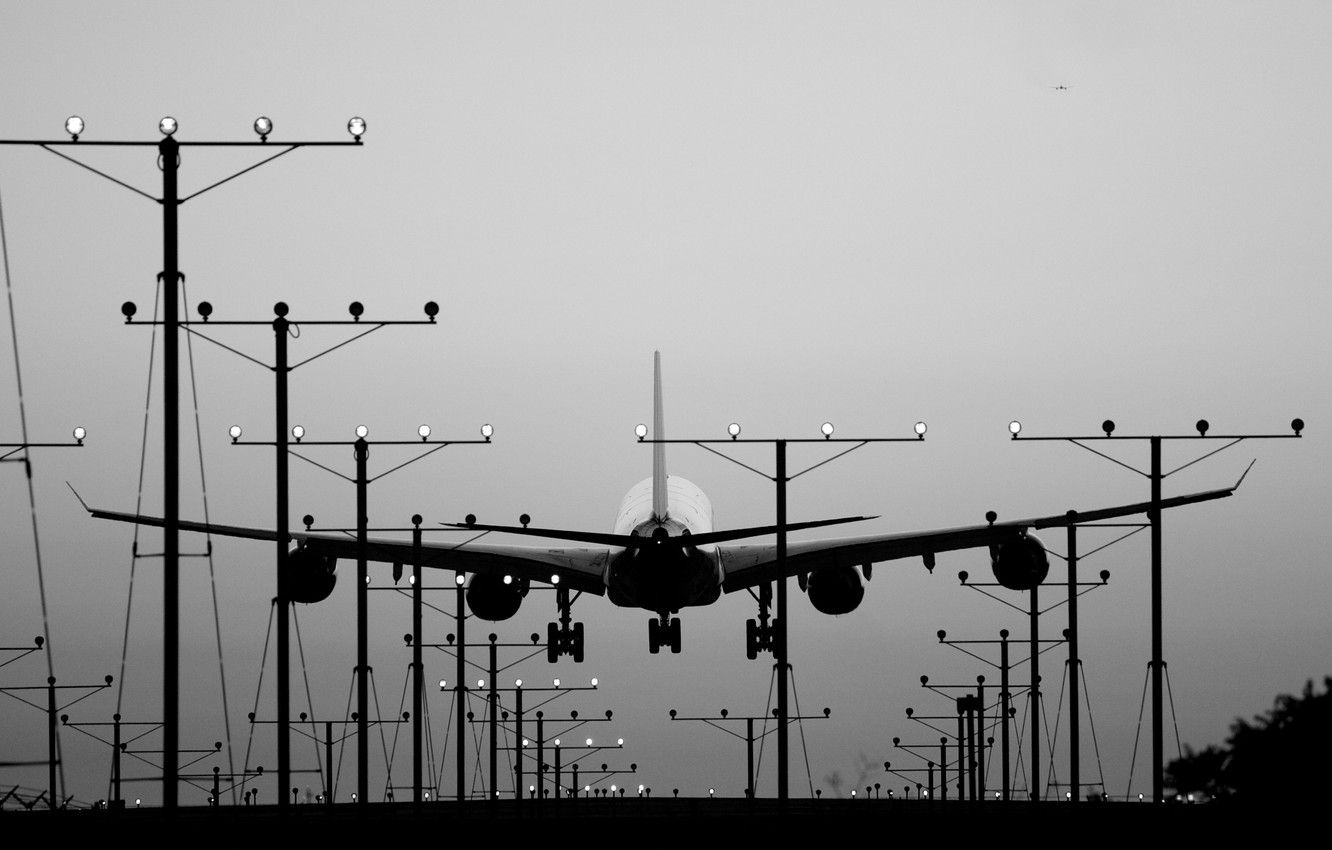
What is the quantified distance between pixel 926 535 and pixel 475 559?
1287cm

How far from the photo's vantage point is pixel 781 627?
159 ft

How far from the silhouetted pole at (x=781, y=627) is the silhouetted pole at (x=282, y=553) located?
1156 cm

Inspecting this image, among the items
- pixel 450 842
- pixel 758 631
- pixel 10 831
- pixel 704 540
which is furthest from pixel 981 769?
pixel 10 831

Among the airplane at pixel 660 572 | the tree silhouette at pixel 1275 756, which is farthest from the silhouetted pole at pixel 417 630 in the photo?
the tree silhouette at pixel 1275 756

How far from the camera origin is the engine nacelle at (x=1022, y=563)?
193 ft

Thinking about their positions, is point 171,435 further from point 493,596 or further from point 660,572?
point 493,596

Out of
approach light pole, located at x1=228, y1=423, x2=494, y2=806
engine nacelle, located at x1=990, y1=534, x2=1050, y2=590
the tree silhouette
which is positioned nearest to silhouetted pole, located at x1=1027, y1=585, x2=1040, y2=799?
engine nacelle, located at x1=990, y1=534, x2=1050, y2=590

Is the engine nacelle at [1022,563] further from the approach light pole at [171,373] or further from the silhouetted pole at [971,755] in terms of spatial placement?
the approach light pole at [171,373]

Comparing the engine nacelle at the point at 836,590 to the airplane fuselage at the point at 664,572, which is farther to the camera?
the engine nacelle at the point at 836,590

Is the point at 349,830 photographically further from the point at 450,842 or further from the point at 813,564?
the point at 813,564

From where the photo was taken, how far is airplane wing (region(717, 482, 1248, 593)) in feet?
190

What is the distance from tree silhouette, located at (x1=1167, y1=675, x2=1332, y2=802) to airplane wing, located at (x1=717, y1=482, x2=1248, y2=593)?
121 ft

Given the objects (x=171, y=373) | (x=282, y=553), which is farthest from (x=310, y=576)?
(x=171, y=373)

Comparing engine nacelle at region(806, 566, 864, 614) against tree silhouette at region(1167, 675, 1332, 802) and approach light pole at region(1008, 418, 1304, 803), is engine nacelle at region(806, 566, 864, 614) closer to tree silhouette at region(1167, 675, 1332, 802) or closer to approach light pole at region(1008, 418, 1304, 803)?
approach light pole at region(1008, 418, 1304, 803)
